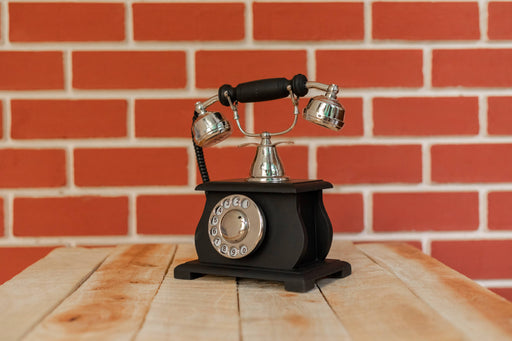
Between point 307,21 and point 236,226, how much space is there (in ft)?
2.21

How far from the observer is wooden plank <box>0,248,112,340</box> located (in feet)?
2.29

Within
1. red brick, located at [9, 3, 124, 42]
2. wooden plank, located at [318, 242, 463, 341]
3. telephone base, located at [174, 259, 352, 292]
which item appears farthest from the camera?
red brick, located at [9, 3, 124, 42]

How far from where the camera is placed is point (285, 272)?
2.86 feet

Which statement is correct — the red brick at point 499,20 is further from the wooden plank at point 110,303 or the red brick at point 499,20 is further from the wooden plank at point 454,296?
the wooden plank at point 110,303

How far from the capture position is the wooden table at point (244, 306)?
2.12 ft

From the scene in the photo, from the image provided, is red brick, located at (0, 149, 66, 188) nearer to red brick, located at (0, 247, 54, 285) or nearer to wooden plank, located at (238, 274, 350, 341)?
red brick, located at (0, 247, 54, 285)

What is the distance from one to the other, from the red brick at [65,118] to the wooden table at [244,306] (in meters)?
0.42

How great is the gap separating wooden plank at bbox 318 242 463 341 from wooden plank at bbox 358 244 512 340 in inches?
0.8

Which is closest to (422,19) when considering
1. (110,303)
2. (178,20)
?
(178,20)

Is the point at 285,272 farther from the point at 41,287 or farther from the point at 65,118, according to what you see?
the point at 65,118

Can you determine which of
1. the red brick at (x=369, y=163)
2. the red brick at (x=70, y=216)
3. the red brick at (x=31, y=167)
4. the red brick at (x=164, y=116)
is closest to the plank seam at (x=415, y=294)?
the red brick at (x=369, y=163)

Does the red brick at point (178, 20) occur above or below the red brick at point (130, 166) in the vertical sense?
above

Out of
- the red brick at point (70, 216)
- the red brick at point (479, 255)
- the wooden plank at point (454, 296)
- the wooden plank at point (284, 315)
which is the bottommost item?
the red brick at point (479, 255)

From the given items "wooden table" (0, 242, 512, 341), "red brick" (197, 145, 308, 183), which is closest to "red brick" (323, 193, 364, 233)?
"red brick" (197, 145, 308, 183)
